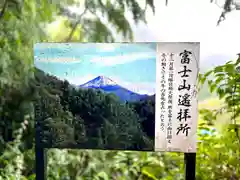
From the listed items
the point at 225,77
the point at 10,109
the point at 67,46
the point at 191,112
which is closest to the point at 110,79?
the point at 67,46

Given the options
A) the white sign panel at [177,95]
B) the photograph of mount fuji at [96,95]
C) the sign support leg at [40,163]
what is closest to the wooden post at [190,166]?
the white sign panel at [177,95]

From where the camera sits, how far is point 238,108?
4.58ft

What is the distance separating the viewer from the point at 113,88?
50.3 inches

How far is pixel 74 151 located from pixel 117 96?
0.45 metres

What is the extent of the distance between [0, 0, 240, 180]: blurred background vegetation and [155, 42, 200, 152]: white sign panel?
0.20 metres

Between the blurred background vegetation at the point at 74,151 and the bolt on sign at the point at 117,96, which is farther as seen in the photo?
the blurred background vegetation at the point at 74,151

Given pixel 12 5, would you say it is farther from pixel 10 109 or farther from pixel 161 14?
pixel 161 14

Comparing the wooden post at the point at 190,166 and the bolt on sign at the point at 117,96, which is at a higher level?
the bolt on sign at the point at 117,96

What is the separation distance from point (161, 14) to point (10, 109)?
82cm

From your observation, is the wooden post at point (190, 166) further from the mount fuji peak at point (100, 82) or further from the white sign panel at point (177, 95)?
the mount fuji peak at point (100, 82)

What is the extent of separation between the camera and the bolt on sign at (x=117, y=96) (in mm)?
1248

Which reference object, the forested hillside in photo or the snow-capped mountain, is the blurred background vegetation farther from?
the snow-capped mountain

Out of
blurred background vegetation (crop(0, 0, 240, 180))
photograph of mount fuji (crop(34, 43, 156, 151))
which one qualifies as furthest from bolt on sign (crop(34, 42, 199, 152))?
blurred background vegetation (crop(0, 0, 240, 180))

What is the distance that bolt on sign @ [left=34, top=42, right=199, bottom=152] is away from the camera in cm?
125
